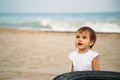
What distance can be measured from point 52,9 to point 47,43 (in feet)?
1.22

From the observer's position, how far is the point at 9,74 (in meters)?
2.96

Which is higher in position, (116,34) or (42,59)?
(116,34)

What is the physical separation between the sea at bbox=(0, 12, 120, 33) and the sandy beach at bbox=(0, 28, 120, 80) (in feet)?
0.24

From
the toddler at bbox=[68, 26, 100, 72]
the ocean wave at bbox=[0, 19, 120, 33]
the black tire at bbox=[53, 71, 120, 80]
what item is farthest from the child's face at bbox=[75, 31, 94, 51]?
the black tire at bbox=[53, 71, 120, 80]

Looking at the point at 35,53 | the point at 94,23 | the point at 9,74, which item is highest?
the point at 94,23

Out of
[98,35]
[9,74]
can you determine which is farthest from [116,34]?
[9,74]

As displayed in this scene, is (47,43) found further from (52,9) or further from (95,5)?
(95,5)

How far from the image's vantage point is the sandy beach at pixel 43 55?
2855 mm

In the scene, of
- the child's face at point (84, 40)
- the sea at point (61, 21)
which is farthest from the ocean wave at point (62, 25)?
the child's face at point (84, 40)

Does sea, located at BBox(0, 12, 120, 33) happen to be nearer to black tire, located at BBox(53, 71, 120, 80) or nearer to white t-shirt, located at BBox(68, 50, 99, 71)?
white t-shirt, located at BBox(68, 50, 99, 71)

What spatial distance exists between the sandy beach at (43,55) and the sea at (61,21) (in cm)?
7

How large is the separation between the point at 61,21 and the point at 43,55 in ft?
1.35

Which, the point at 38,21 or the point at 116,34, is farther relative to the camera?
the point at 38,21

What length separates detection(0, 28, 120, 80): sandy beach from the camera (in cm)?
286
